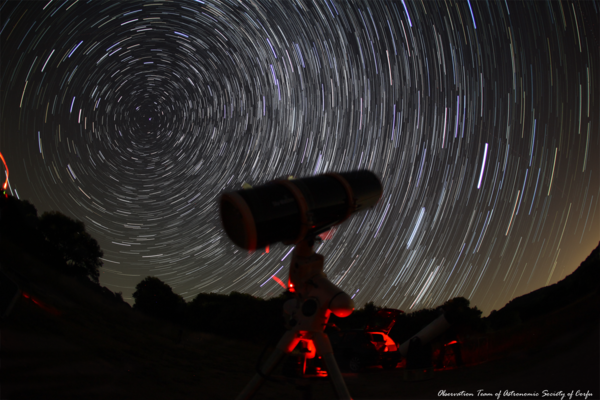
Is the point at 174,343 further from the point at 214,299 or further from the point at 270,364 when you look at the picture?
the point at 214,299

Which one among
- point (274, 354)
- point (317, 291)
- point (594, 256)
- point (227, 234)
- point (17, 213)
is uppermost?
point (17, 213)

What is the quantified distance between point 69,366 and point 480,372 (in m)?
10.7

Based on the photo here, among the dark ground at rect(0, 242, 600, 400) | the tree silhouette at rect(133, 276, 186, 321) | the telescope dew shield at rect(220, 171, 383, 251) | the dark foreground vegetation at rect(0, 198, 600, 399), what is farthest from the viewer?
the tree silhouette at rect(133, 276, 186, 321)

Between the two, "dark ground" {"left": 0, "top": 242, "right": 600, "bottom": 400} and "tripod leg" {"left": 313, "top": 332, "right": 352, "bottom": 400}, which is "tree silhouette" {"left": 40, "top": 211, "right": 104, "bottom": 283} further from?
"tripod leg" {"left": 313, "top": 332, "right": 352, "bottom": 400}

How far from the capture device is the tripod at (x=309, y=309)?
12.3ft

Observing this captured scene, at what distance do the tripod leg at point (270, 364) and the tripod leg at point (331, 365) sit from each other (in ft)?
0.98

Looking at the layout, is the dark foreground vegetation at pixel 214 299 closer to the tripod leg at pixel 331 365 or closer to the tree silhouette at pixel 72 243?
the tree silhouette at pixel 72 243

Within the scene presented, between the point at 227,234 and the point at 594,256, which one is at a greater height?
the point at 594,256

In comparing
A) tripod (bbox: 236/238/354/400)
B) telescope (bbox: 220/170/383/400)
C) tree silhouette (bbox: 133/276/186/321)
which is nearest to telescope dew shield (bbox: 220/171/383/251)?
telescope (bbox: 220/170/383/400)

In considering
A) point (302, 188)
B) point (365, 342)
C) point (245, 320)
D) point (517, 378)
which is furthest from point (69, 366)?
point (245, 320)

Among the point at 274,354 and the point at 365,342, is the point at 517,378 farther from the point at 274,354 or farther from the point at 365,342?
the point at 274,354

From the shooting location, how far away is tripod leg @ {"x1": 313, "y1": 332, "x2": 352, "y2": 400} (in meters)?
3.38

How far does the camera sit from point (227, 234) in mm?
4117

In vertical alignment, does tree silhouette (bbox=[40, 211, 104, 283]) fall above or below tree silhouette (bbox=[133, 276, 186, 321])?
above
